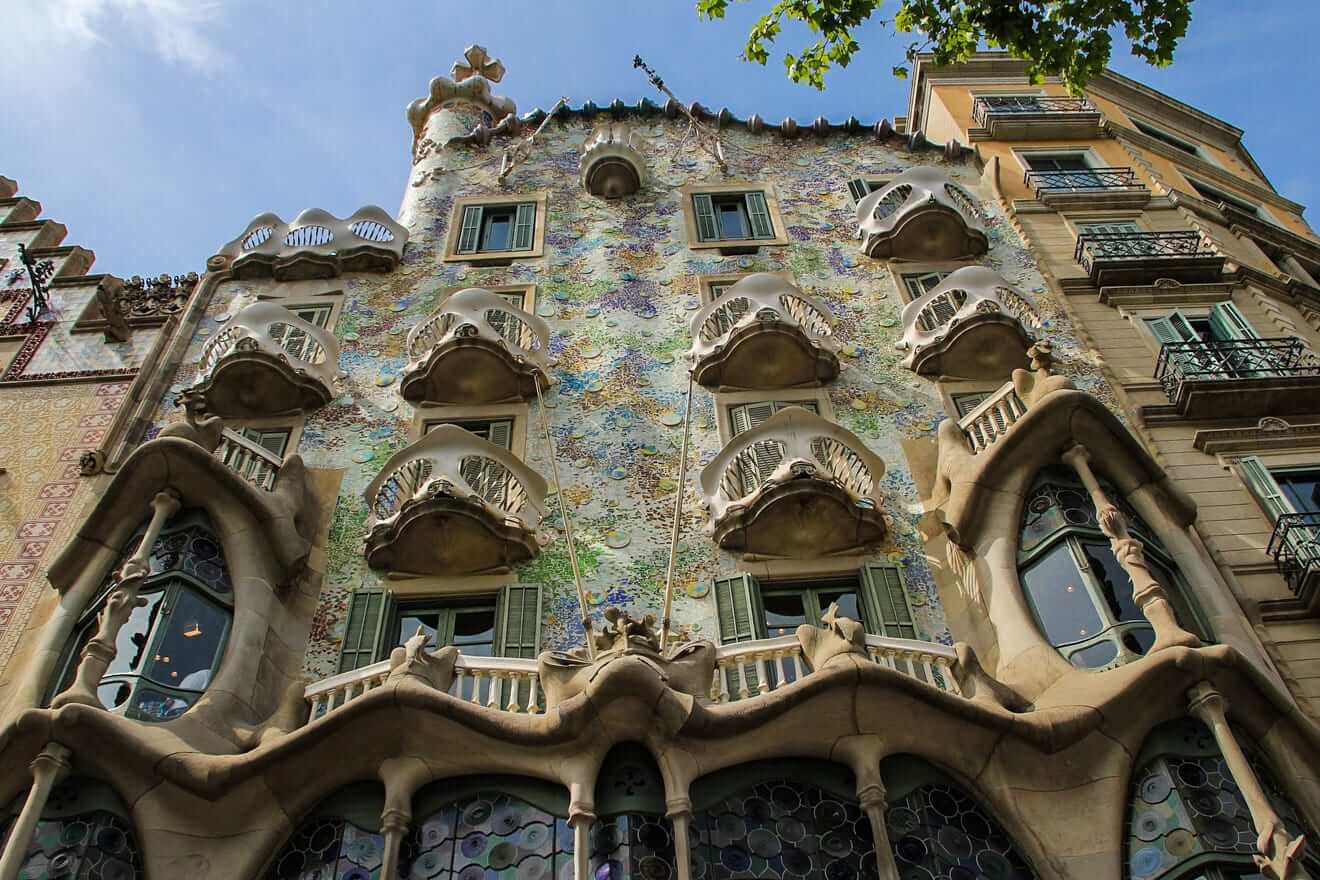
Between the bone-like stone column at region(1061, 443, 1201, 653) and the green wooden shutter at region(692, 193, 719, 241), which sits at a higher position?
the green wooden shutter at region(692, 193, 719, 241)

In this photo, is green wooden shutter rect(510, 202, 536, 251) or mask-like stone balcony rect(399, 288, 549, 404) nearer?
mask-like stone balcony rect(399, 288, 549, 404)

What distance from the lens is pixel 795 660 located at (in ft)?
35.7

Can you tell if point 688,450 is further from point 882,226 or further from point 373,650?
point 882,226

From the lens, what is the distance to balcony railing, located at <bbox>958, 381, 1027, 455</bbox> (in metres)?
13.4

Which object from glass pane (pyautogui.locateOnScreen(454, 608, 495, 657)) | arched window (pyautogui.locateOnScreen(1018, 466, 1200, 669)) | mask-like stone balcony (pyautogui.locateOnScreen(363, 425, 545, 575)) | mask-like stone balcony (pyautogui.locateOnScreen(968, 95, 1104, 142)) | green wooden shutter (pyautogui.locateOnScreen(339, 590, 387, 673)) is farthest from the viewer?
mask-like stone balcony (pyautogui.locateOnScreen(968, 95, 1104, 142))

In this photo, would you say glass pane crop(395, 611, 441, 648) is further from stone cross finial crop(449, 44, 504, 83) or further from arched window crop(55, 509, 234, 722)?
stone cross finial crop(449, 44, 504, 83)

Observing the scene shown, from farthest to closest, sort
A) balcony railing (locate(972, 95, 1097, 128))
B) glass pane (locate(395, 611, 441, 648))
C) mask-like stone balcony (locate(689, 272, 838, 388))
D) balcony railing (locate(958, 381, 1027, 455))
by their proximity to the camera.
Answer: balcony railing (locate(972, 95, 1097, 128))
mask-like stone balcony (locate(689, 272, 838, 388))
balcony railing (locate(958, 381, 1027, 455))
glass pane (locate(395, 611, 441, 648))

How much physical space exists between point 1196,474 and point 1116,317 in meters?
3.68

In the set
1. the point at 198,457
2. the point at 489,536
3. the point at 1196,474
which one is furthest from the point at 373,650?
the point at 1196,474

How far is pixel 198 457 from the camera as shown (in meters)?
12.3

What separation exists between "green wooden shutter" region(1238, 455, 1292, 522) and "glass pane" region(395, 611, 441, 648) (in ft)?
29.4

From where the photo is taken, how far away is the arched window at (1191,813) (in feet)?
30.5

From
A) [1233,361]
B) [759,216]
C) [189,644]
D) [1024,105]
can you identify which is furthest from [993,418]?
[1024,105]

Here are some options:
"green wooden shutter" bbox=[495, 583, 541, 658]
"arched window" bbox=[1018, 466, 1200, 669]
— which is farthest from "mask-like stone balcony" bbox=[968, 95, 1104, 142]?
"green wooden shutter" bbox=[495, 583, 541, 658]
